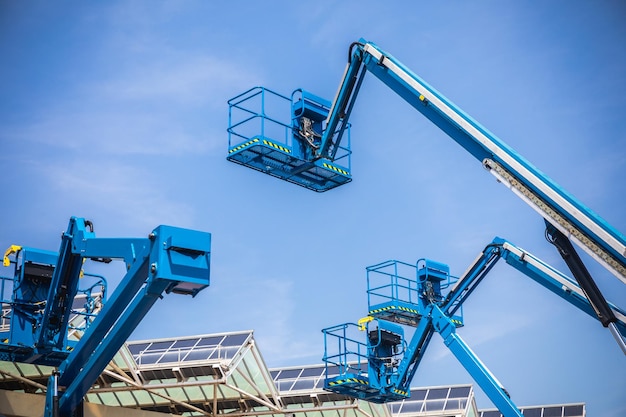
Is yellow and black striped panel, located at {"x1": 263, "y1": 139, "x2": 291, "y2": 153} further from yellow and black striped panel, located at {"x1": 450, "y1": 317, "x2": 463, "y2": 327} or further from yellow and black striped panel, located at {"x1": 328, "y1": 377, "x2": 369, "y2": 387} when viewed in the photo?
yellow and black striped panel, located at {"x1": 450, "y1": 317, "x2": 463, "y2": 327}

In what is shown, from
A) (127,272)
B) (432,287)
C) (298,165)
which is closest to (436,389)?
(432,287)

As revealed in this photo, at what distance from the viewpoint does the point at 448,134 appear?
2272cm

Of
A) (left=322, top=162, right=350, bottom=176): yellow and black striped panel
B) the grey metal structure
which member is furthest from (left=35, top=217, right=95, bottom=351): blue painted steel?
the grey metal structure

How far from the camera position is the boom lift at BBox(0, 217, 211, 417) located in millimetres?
18609

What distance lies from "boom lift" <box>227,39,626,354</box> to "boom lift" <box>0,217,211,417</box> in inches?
195

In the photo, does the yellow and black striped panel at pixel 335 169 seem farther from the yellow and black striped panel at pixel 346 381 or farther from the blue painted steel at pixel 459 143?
the yellow and black striped panel at pixel 346 381

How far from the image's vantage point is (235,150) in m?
24.0

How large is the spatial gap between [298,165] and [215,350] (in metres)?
13.4

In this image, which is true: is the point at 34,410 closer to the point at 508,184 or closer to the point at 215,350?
the point at 215,350

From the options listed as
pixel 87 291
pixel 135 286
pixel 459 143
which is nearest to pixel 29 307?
pixel 87 291

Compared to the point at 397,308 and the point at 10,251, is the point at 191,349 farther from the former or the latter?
the point at 10,251

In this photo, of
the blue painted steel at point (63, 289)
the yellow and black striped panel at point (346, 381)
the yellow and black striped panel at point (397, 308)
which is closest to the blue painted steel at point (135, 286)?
the blue painted steel at point (63, 289)

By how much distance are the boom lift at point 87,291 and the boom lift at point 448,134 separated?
496cm

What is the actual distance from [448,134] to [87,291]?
35.5ft
